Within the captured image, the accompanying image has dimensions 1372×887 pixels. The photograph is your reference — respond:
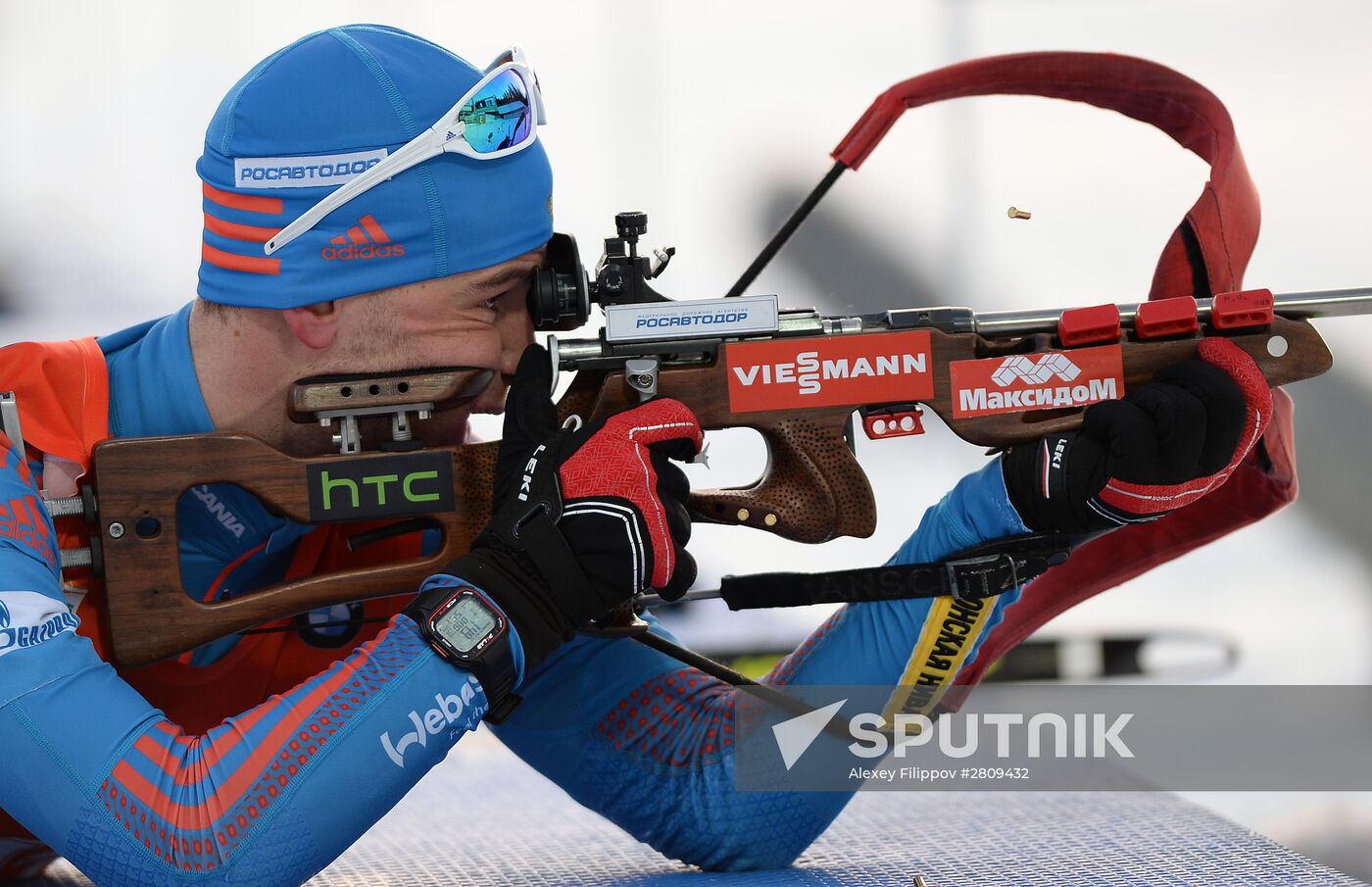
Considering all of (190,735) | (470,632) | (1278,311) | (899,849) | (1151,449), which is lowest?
(899,849)

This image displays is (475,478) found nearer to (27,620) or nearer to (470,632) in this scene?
(470,632)

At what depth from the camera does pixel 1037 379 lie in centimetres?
139

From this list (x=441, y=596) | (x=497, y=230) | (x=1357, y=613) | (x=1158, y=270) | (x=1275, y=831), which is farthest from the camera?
(x=1357, y=613)

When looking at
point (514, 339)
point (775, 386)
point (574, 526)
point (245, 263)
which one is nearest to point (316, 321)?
point (245, 263)

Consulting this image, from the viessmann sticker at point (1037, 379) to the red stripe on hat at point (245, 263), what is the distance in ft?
2.22

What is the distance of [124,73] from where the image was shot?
8.30 ft

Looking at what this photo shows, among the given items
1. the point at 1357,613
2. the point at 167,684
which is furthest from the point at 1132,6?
the point at 167,684

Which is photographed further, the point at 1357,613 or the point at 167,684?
the point at 1357,613

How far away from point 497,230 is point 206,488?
40 cm

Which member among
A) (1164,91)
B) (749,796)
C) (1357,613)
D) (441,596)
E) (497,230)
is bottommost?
(1357,613)

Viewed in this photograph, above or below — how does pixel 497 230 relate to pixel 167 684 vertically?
above

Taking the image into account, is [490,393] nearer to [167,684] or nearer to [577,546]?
[577,546]

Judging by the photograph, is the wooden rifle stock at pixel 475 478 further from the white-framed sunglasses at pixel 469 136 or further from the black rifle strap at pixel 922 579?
the white-framed sunglasses at pixel 469 136

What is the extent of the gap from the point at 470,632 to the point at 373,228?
42cm
